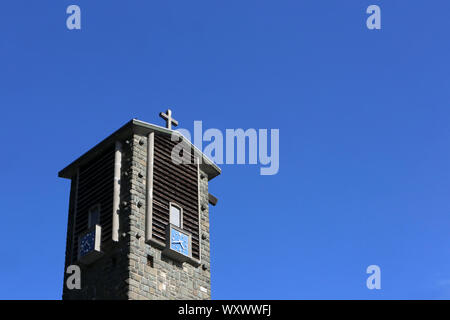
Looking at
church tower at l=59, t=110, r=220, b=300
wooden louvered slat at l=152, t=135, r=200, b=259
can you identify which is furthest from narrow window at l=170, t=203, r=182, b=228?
wooden louvered slat at l=152, t=135, r=200, b=259

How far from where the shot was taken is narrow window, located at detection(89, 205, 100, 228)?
880 inches

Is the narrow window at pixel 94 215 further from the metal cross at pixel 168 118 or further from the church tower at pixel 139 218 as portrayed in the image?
the metal cross at pixel 168 118

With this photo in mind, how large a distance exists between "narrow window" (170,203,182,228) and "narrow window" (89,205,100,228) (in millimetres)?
2366

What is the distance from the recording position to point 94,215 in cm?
2259

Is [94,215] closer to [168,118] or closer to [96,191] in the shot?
[96,191]

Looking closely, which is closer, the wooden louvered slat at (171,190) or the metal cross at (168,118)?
the wooden louvered slat at (171,190)

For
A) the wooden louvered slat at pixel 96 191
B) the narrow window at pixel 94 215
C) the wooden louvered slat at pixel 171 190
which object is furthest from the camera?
the narrow window at pixel 94 215

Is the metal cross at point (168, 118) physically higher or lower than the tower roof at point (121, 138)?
higher

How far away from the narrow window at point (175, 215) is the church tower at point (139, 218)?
0.11 ft

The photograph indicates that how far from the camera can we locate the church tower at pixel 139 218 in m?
20.9

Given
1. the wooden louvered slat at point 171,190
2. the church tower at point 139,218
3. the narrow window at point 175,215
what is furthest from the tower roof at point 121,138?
the narrow window at point 175,215

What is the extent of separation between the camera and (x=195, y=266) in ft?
74.5

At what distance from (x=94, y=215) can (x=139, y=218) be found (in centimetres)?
192
